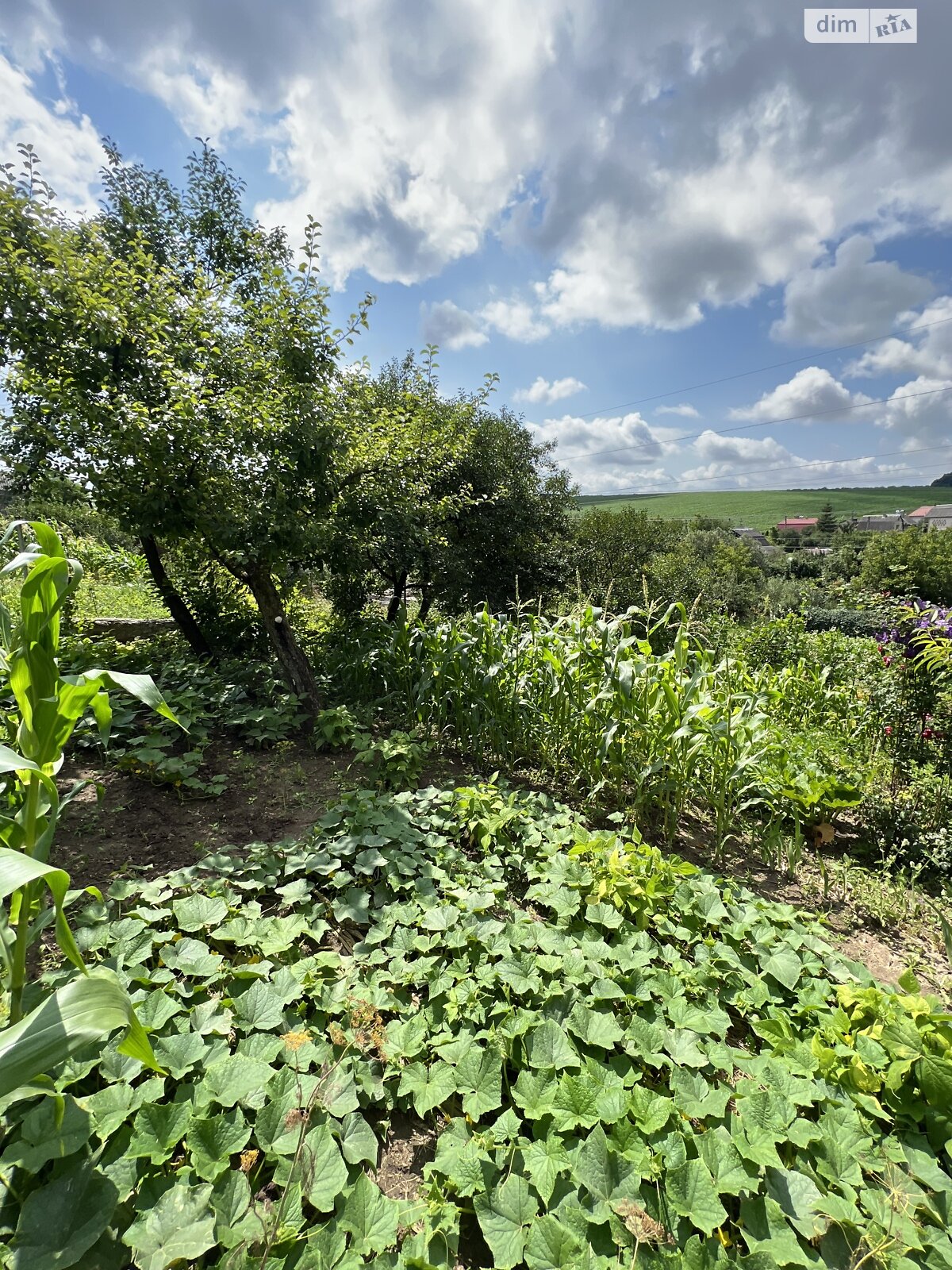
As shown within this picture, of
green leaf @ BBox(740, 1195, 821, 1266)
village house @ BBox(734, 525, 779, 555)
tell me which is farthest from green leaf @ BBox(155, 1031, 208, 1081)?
village house @ BBox(734, 525, 779, 555)

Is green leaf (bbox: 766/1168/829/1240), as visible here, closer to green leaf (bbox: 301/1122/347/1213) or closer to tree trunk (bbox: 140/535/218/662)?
green leaf (bbox: 301/1122/347/1213)

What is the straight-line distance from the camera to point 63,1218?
0.94 metres

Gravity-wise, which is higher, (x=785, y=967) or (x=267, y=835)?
(x=267, y=835)

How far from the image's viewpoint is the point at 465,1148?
119 centimetres

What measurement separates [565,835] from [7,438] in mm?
5344

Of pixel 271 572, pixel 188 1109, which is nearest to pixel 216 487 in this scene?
pixel 271 572

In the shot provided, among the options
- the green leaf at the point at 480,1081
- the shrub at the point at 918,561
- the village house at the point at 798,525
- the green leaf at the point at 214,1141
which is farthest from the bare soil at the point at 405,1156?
the village house at the point at 798,525

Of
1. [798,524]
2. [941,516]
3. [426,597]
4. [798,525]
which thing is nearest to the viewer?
[426,597]

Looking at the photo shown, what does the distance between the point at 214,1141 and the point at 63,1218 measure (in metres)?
0.25

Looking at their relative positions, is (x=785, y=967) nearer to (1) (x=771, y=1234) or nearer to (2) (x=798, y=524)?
(1) (x=771, y=1234)

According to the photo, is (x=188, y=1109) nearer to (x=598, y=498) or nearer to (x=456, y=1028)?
(x=456, y=1028)

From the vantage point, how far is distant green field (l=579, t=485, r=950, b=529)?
8788 cm

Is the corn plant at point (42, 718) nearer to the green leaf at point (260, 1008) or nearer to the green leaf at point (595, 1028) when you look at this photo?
the green leaf at point (260, 1008)

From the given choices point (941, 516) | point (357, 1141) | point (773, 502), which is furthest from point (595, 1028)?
point (773, 502)
